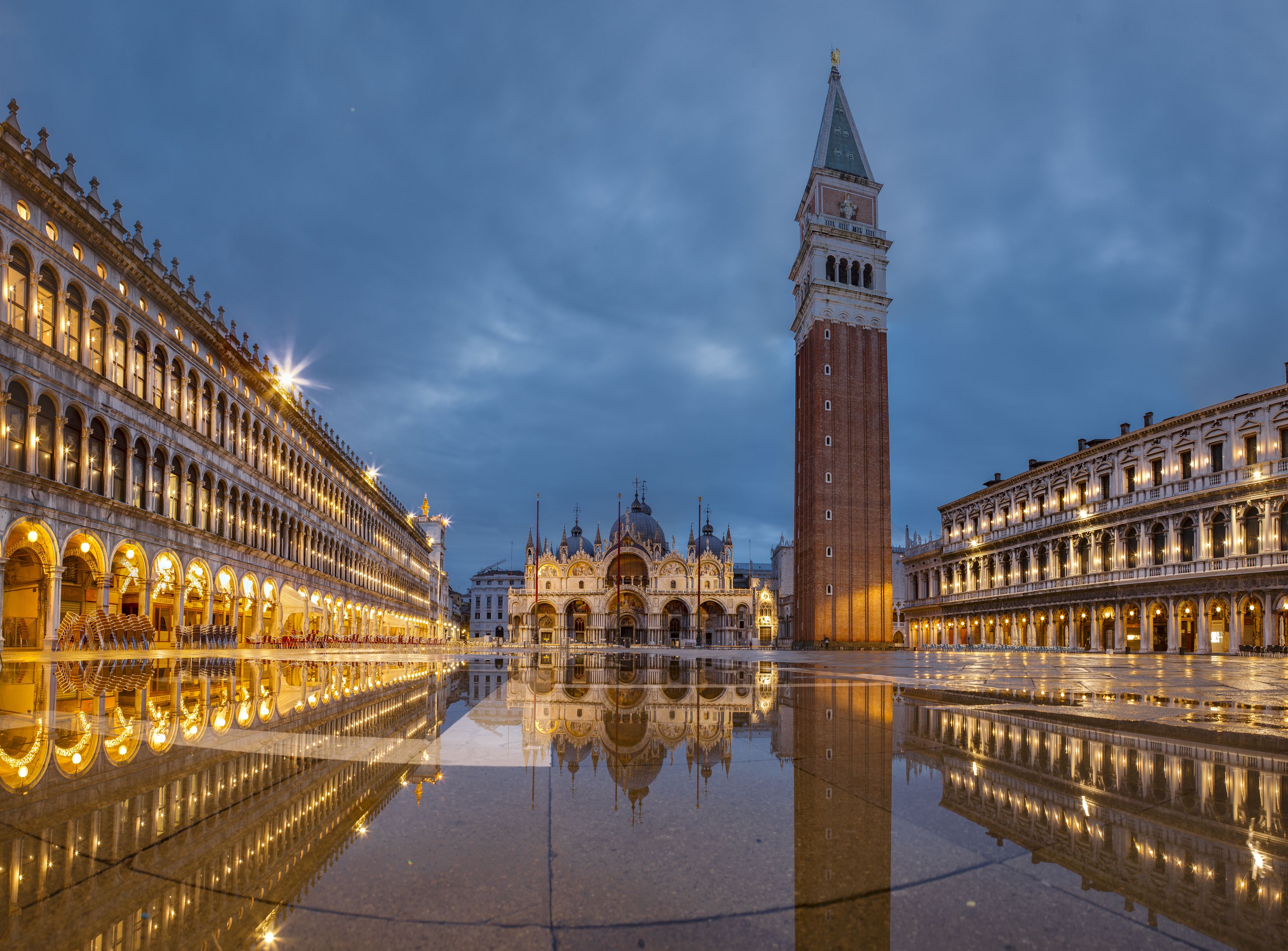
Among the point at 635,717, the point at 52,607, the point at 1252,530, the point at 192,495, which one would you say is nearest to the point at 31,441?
the point at 52,607

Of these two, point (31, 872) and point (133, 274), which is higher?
point (133, 274)

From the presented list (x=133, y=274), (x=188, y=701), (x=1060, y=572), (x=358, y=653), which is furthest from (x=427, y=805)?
(x=1060, y=572)

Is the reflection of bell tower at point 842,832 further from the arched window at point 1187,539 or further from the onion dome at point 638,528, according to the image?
the onion dome at point 638,528

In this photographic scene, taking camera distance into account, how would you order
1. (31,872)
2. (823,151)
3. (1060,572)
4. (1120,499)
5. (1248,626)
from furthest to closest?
(823,151) < (1060,572) < (1120,499) < (1248,626) < (31,872)

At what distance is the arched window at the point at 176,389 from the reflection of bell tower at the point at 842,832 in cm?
3303

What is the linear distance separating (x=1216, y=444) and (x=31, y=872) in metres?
54.3

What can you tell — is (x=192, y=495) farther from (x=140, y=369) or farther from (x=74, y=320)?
(x=74, y=320)

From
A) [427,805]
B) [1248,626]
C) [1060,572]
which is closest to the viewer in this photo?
[427,805]

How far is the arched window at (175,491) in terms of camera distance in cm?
3022

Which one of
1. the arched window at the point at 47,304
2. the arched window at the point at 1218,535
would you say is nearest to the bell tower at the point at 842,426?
the arched window at the point at 1218,535

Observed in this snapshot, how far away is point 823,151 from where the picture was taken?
66.2 meters

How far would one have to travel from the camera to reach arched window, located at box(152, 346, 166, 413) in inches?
1168

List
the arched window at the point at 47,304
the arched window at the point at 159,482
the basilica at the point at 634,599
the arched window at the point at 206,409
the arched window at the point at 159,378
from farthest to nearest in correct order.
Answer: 1. the basilica at the point at 634,599
2. the arched window at the point at 206,409
3. the arched window at the point at 159,378
4. the arched window at the point at 159,482
5. the arched window at the point at 47,304

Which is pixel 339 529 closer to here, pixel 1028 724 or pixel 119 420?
pixel 119 420
